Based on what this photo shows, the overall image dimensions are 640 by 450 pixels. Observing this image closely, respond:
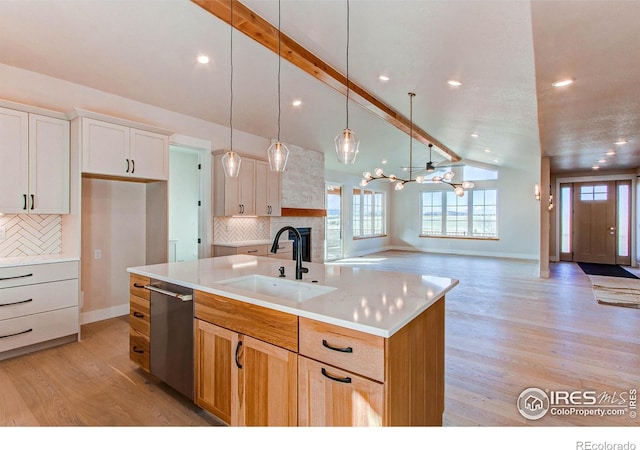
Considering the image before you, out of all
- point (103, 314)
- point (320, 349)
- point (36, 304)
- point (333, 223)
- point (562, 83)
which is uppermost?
point (562, 83)

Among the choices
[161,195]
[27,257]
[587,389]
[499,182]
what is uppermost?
[499,182]

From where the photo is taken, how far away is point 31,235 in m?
3.48

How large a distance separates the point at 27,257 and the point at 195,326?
260 cm

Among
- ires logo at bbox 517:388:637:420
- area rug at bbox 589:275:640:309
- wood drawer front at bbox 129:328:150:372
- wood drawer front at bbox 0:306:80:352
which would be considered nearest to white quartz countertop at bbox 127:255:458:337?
wood drawer front at bbox 129:328:150:372

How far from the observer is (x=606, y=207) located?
8.61 meters

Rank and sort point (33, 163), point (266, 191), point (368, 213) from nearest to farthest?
point (33, 163)
point (266, 191)
point (368, 213)

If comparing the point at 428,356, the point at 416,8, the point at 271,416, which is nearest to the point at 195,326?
the point at 271,416

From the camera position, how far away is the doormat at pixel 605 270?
7.16 m

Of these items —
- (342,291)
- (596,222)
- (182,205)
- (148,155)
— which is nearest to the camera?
(342,291)

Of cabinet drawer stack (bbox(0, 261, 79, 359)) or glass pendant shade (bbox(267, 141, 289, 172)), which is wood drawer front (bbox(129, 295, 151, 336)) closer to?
cabinet drawer stack (bbox(0, 261, 79, 359))

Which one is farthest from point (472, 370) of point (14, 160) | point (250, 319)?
point (14, 160)

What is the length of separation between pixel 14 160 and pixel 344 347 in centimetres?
370

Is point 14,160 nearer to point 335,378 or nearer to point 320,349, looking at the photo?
point 320,349
